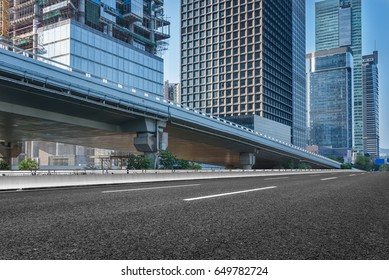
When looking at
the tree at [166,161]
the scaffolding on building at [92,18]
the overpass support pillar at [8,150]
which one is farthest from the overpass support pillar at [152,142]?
the scaffolding on building at [92,18]

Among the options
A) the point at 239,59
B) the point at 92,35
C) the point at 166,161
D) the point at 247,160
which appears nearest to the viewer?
the point at 166,161

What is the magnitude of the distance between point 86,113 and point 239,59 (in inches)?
4497

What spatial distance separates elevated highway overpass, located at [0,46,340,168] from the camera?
27344 millimetres

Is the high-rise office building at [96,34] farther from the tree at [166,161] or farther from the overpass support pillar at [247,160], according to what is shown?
the tree at [166,161]

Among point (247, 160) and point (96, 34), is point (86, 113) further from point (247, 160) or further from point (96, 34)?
point (96, 34)

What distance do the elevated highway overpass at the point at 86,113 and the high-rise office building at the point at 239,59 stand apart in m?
79.2

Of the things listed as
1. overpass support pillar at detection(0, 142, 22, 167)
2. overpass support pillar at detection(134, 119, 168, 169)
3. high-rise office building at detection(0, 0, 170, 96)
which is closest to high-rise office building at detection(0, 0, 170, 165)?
high-rise office building at detection(0, 0, 170, 96)

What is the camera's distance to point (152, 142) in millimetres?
39812

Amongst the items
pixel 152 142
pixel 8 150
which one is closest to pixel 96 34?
pixel 8 150

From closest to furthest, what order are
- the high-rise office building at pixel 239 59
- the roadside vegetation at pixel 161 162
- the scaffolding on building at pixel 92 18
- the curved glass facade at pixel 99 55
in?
the roadside vegetation at pixel 161 162
the curved glass facade at pixel 99 55
the scaffolding on building at pixel 92 18
the high-rise office building at pixel 239 59

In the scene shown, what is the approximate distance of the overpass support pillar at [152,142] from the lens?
130ft

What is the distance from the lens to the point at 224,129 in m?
50.9

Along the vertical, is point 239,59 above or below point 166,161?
above
